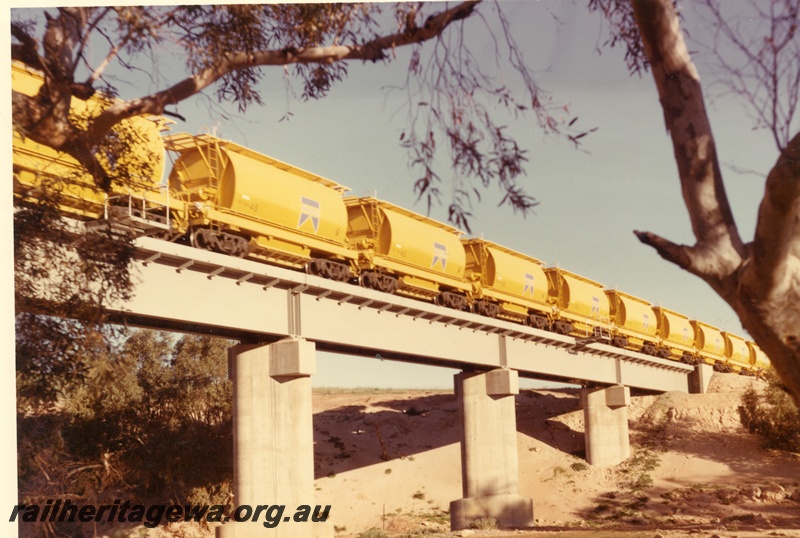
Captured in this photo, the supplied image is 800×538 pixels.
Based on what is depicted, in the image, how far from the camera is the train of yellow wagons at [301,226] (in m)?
15.8

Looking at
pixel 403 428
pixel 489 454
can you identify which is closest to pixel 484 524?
pixel 489 454

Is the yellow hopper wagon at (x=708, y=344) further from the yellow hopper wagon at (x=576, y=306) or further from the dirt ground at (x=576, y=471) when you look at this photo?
the yellow hopper wagon at (x=576, y=306)

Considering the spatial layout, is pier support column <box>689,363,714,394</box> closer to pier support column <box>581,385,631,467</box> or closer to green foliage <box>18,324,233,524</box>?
pier support column <box>581,385,631,467</box>

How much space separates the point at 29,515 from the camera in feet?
47.0

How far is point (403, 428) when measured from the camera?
56094 mm

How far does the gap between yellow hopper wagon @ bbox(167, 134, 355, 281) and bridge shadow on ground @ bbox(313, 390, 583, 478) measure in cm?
2622

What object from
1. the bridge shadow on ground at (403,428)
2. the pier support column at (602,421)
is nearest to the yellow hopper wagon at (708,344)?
the bridge shadow on ground at (403,428)

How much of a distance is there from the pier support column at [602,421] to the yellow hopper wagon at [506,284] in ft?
32.9

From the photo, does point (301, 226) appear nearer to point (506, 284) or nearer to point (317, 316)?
point (317, 316)

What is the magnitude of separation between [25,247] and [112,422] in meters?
24.5

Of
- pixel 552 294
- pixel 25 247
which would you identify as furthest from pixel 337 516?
pixel 25 247

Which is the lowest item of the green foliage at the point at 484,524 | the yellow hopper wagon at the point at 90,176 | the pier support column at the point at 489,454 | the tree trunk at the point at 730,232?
the green foliage at the point at 484,524

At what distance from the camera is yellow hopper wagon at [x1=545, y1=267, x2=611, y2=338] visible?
130 feet

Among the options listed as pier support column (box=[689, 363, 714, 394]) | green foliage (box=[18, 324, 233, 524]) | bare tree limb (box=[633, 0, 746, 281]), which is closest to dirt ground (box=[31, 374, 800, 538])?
pier support column (box=[689, 363, 714, 394])
